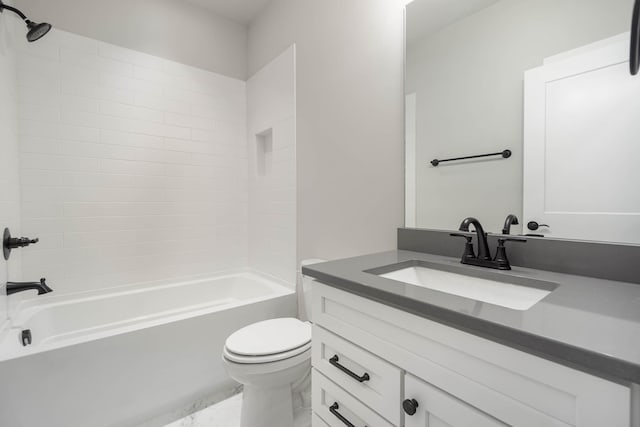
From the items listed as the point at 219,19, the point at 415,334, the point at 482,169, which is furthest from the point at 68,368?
the point at 219,19

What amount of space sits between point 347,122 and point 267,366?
137 cm

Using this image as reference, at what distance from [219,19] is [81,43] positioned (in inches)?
44.4

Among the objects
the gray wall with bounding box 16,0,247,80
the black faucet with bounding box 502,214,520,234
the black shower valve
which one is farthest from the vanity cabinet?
the gray wall with bounding box 16,0,247,80

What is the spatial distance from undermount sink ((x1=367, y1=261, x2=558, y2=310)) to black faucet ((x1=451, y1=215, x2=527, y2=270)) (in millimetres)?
72

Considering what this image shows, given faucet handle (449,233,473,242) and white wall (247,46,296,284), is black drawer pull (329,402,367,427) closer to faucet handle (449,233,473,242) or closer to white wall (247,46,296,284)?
faucet handle (449,233,473,242)

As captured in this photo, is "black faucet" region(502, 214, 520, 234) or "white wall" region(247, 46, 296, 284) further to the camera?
"white wall" region(247, 46, 296, 284)

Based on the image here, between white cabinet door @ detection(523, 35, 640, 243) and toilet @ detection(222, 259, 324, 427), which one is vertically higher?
white cabinet door @ detection(523, 35, 640, 243)

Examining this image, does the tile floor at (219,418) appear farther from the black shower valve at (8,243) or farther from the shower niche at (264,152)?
the shower niche at (264,152)

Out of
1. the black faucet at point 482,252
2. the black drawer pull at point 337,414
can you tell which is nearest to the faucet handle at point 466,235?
the black faucet at point 482,252

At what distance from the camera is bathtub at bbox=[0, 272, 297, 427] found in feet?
4.33

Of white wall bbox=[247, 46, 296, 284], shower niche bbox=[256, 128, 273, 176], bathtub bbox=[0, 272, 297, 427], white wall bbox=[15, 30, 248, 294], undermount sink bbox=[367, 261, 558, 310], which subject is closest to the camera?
undermount sink bbox=[367, 261, 558, 310]

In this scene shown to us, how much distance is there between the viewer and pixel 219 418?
5.35 ft

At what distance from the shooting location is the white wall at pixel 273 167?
2201 mm

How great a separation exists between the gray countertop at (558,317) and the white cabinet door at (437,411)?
0.16m
